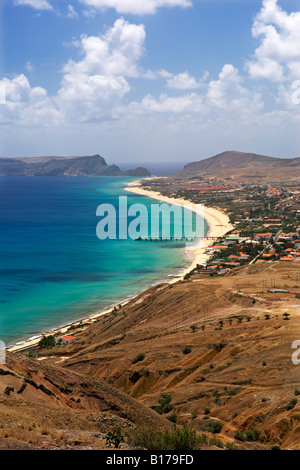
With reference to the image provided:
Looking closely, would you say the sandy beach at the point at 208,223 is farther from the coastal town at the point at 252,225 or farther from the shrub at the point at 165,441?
the shrub at the point at 165,441

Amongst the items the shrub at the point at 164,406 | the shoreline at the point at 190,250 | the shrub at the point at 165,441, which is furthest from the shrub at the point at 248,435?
the shoreline at the point at 190,250

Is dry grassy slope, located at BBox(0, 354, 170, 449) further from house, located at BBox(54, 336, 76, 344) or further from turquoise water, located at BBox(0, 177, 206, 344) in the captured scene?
turquoise water, located at BBox(0, 177, 206, 344)

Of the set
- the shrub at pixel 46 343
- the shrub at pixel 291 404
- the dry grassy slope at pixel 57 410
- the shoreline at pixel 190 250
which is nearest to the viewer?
the dry grassy slope at pixel 57 410

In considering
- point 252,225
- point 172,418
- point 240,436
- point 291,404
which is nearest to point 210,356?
point 172,418

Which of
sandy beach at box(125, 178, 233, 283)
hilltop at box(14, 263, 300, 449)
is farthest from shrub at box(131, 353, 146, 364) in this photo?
sandy beach at box(125, 178, 233, 283)

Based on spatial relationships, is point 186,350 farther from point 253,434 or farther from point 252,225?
point 252,225

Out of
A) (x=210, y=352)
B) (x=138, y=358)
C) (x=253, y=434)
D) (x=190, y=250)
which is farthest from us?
(x=190, y=250)

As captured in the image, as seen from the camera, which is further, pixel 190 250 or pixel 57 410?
pixel 190 250
